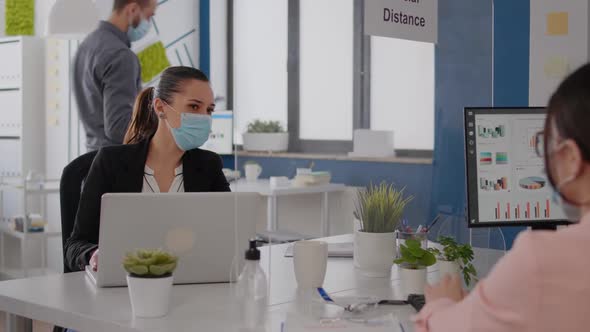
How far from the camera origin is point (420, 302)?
1.73 metres

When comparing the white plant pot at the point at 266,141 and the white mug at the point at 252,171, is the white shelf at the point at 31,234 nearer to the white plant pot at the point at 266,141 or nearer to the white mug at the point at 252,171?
the white mug at the point at 252,171

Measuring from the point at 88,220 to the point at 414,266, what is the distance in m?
0.93

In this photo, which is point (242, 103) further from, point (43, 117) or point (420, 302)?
point (420, 302)

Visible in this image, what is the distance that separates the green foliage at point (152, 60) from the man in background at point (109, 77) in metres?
2.25

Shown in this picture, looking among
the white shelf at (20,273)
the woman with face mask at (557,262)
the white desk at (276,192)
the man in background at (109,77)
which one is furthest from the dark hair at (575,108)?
the white shelf at (20,273)

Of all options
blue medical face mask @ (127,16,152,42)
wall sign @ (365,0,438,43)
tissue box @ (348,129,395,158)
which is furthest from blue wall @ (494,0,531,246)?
blue medical face mask @ (127,16,152,42)

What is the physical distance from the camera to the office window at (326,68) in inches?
228

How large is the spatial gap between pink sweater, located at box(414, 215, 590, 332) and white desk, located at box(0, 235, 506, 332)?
62 cm

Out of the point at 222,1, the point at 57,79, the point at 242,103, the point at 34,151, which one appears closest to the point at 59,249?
the point at 34,151

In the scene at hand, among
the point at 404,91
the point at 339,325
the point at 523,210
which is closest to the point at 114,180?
the point at 339,325

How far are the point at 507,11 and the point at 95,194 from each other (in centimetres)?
238

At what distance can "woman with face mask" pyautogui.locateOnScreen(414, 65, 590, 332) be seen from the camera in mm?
1002

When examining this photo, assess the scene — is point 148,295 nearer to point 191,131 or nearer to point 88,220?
point 88,220

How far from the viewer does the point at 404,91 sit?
18.1 feet
